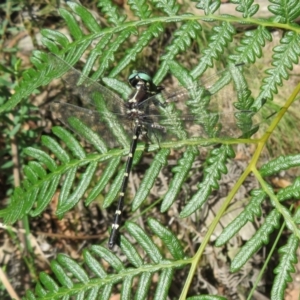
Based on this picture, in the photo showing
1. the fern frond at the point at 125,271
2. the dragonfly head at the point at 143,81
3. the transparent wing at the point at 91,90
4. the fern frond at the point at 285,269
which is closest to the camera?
the fern frond at the point at 285,269

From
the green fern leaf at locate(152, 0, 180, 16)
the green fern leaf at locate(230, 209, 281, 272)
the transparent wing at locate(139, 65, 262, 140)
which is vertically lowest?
the green fern leaf at locate(230, 209, 281, 272)

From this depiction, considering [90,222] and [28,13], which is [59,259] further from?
[28,13]

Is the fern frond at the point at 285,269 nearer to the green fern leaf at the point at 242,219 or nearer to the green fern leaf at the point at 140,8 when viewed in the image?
the green fern leaf at the point at 242,219

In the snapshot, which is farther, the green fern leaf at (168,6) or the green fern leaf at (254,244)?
the green fern leaf at (168,6)

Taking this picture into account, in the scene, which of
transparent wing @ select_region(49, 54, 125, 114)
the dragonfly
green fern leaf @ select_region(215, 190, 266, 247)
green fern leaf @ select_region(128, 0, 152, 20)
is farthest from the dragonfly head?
green fern leaf @ select_region(215, 190, 266, 247)

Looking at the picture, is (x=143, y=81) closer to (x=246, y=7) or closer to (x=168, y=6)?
(x=168, y=6)

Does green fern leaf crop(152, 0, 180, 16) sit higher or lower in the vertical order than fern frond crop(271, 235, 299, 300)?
higher

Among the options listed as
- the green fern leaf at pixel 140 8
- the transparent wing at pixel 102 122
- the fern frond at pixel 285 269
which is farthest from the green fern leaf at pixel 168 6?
the fern frond at pixel 285 269

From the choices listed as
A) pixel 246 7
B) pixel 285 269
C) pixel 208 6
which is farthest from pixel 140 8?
pixel 285 269

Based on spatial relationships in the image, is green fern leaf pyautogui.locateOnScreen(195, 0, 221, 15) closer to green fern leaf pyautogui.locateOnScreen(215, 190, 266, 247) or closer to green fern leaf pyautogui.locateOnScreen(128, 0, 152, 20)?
green fern leaf pyautogui.locateOnScreen(128, 0, 152, 20)
